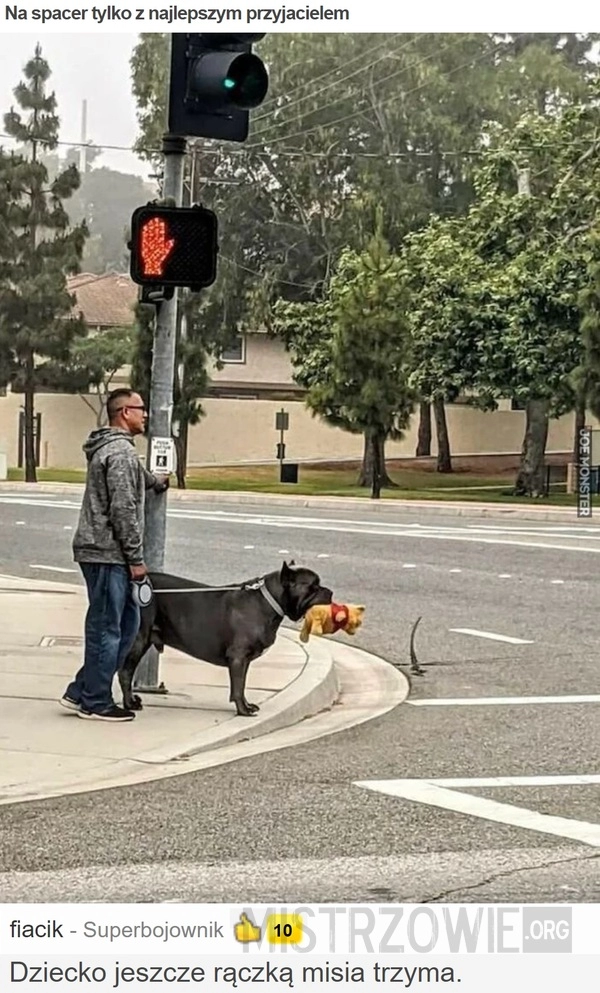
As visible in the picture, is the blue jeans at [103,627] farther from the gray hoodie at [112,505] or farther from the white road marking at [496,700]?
the white road marking at [496,700]

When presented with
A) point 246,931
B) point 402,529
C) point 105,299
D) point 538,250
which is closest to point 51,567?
point 402,529

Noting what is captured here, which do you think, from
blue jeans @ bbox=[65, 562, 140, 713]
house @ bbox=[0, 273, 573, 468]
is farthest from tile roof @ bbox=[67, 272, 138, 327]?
blue jeans @ bbox=[65, 562, 140, 713]

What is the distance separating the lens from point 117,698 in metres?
10.1

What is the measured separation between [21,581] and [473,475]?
1574 inches

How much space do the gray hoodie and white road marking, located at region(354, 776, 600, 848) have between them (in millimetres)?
2108

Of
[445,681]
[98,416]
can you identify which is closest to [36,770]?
[445,681]

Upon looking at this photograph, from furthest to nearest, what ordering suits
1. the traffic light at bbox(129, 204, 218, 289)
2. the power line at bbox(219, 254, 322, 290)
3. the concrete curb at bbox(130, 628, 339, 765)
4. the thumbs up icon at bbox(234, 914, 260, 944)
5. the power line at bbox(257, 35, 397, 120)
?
the power line at bbox(219, 254, 322, 290) → the power line at bbox(257, 35, 397, 120) → the traffic light at bbox(129, 204, 218, 289) → the concrete curb at bbox(130, 628, 339, 765) → the thumbs up icon at bbox(234, 914, 260, 944)

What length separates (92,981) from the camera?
176 inches

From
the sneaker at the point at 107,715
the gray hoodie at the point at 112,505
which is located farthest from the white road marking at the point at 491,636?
the gray hoodie at the point at 112,505

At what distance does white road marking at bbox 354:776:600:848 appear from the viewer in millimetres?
7078

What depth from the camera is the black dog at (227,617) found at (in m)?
9.66

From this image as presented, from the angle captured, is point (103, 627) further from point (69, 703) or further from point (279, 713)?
point (279, 713)

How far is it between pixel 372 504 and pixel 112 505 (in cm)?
2717

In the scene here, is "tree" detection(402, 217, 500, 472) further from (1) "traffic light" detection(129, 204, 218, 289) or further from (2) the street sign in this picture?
(1) "traffic light" detection(129, 204, 218, 289)
